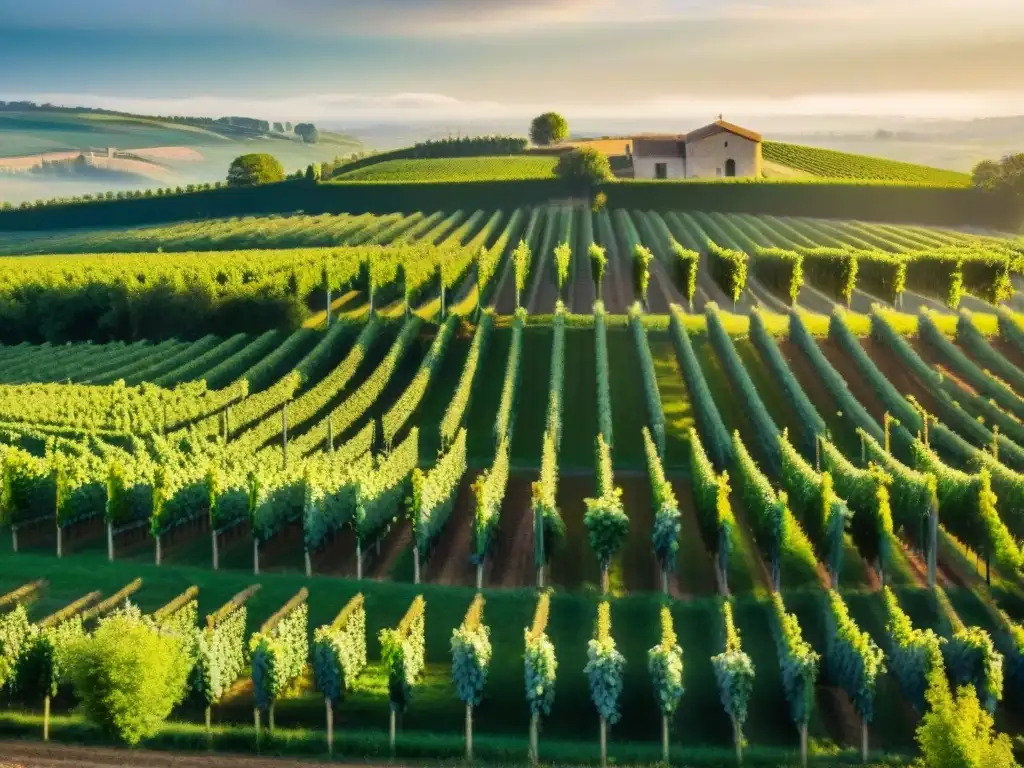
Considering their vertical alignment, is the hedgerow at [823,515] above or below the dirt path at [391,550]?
above

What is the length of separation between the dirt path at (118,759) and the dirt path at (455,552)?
40.2ft

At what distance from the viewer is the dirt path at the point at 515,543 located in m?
40.9

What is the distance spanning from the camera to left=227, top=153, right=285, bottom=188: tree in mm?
154875

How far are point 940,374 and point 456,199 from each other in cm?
8221

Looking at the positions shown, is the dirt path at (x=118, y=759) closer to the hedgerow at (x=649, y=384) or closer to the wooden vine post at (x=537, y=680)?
the wooden vine post at (x=537, y=680)

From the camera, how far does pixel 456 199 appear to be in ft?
436

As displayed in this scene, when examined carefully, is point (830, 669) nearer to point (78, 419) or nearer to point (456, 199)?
point (78, 419)

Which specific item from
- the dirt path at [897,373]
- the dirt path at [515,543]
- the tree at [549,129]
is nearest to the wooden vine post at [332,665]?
the dirt path at [515,543]

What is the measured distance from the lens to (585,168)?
130 metres

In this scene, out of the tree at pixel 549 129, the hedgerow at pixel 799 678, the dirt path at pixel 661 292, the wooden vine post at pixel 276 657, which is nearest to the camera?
the hedgerow at pixel 799 678

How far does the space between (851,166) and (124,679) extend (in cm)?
13438

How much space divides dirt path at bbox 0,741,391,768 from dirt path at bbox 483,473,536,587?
12.8 m

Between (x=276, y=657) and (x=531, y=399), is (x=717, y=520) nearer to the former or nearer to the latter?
(x=276, y=657)

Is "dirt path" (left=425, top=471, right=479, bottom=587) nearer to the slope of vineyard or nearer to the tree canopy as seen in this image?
the slope of vineyard
